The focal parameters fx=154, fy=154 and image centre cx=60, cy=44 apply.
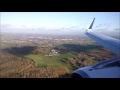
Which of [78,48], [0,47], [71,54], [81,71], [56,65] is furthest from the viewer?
[0,47]
